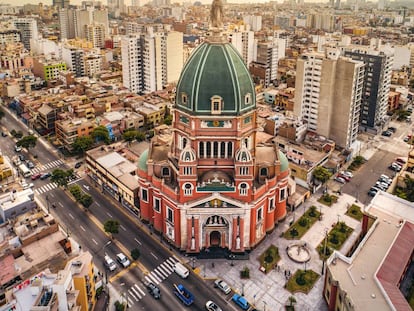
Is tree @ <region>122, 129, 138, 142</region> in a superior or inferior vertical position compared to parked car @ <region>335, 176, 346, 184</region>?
superior

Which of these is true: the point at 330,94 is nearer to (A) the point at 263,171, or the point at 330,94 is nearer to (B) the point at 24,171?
(A) the point at 263,171

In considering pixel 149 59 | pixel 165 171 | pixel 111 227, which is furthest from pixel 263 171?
pixel 149 59

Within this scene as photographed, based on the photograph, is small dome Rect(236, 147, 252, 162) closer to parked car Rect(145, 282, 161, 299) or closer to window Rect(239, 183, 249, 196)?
window Rect(239, 183, 249, 196)

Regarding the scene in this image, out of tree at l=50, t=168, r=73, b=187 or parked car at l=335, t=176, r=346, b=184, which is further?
parked car at l=335, t=176, r=346, b=184

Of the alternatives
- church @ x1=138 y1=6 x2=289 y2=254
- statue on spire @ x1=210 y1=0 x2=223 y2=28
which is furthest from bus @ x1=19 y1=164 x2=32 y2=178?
statue on spire @ x1=210 y1=0 x2=223 y2=28

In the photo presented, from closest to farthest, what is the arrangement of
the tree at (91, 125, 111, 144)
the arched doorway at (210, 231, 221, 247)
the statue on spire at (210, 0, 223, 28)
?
the statue on spire at (210, 0, 223, 28)
the arched doorway at (210, 231, 221, 247)
the tree at (91, 125, 111, 144)

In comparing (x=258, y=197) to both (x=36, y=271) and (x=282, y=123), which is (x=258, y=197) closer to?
(x=36, y=271)

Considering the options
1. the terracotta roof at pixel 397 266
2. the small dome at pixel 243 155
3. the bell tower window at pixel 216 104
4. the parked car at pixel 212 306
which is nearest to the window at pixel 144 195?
the small dome at pixel 243 155
